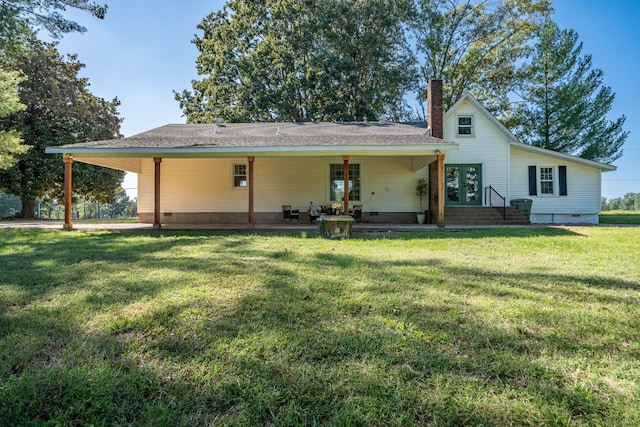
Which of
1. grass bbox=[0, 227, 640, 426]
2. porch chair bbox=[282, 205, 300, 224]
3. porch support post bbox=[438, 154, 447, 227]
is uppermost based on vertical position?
porch support post bbox=[438, 154, 447, 227]

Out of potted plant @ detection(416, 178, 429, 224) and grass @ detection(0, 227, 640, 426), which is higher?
potted plant @ detection(416, 178, 429, 224)

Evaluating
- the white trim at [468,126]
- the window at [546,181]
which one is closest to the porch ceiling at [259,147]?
the white trim at [468,126]

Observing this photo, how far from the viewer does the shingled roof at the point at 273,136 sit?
1000cm

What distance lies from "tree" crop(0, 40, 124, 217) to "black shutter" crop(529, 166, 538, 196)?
2347cm

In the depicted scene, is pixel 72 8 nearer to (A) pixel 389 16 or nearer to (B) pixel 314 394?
(B) pixel 314 394

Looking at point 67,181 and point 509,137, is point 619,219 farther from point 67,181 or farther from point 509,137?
point 67,181

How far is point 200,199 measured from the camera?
13930 mm

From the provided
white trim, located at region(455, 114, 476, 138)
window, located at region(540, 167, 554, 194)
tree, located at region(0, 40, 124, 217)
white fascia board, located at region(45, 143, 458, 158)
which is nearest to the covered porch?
white trim, located at region(455, 114, 476, 138)

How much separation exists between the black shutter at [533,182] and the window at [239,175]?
12.5 meters

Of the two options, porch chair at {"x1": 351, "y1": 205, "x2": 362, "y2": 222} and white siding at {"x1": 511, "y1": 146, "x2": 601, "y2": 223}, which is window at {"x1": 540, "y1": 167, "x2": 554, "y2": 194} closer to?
white siding at {"x1": 511, "y1": 146, "x2": 601, "y2": 223}

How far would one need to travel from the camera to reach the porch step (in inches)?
499

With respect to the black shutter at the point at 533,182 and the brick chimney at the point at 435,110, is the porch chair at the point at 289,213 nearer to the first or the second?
the brick chimney at the point at 435,110

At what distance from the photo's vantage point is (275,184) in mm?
13867

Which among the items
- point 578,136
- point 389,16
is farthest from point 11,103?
point 578,136
